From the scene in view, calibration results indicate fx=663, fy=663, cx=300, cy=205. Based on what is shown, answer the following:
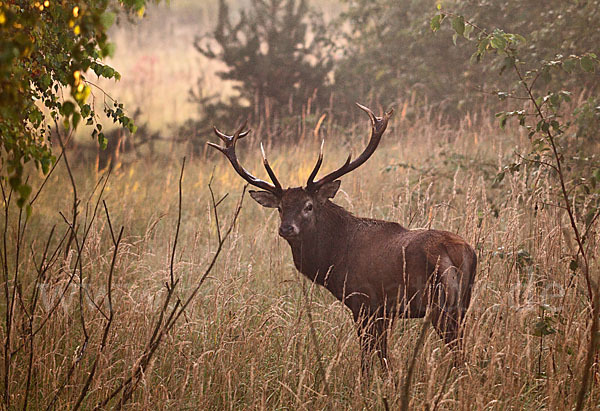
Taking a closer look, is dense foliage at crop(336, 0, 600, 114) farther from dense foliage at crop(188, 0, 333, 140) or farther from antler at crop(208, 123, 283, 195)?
antler at crop(208, 123, 283, 195)

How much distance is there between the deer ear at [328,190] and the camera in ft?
15.0

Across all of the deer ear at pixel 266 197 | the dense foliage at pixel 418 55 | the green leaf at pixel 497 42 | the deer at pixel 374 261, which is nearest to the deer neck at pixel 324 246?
the deer at pixel 374 261

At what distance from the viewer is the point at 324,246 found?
4535 millimetres

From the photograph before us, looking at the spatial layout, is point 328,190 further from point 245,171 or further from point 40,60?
point 40,60

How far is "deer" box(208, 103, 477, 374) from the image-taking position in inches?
146

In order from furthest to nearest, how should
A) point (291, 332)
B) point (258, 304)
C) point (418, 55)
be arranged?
point (418, 55) → point (258, 304) → point (291, 332)

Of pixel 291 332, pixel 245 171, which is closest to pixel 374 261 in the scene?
pixel 291 332

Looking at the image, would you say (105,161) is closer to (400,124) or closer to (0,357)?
(400,124)

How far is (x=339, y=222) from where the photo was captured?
4598mm

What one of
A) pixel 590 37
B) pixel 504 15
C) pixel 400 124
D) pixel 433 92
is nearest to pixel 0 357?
Result: pixel 590 37

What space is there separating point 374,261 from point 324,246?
18.7 inches

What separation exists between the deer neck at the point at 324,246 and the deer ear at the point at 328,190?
0.09 m

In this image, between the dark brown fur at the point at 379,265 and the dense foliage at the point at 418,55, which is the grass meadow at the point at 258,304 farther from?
the dense foliage at the point at 418,55

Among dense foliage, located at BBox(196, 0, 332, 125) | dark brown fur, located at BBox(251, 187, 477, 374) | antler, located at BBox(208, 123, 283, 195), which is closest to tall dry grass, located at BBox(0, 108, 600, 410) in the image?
dark brown fur, located at BBox(251, 187, 477, 374)
